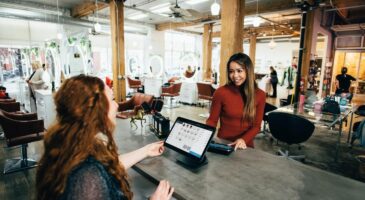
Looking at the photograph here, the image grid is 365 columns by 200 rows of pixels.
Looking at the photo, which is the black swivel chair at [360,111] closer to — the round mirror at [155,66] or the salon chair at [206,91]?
the salon chair at [206,91]

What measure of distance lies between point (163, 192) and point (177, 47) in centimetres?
1338

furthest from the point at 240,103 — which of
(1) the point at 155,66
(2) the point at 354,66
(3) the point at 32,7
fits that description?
(2) the point at 354,66

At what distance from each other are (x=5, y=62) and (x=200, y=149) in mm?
9917

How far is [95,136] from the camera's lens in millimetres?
820

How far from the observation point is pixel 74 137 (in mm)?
777

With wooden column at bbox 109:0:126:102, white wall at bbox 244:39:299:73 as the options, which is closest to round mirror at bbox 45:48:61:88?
wooden column at bbox 109:0:126:102

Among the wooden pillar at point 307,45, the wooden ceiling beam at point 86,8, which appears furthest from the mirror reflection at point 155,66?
the wooden pillar at point 307,45

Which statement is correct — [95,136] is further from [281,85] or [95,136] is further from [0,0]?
[281,85]

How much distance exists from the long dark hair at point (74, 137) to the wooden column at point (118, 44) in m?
5.49

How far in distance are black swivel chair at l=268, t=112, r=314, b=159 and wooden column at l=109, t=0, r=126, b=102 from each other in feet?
14.3

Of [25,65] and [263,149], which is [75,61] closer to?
[25,65]

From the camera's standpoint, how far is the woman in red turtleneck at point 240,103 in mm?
1848

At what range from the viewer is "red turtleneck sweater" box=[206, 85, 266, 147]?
6.21ft

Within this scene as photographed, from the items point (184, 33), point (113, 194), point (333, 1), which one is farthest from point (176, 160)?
point (184, 33)
